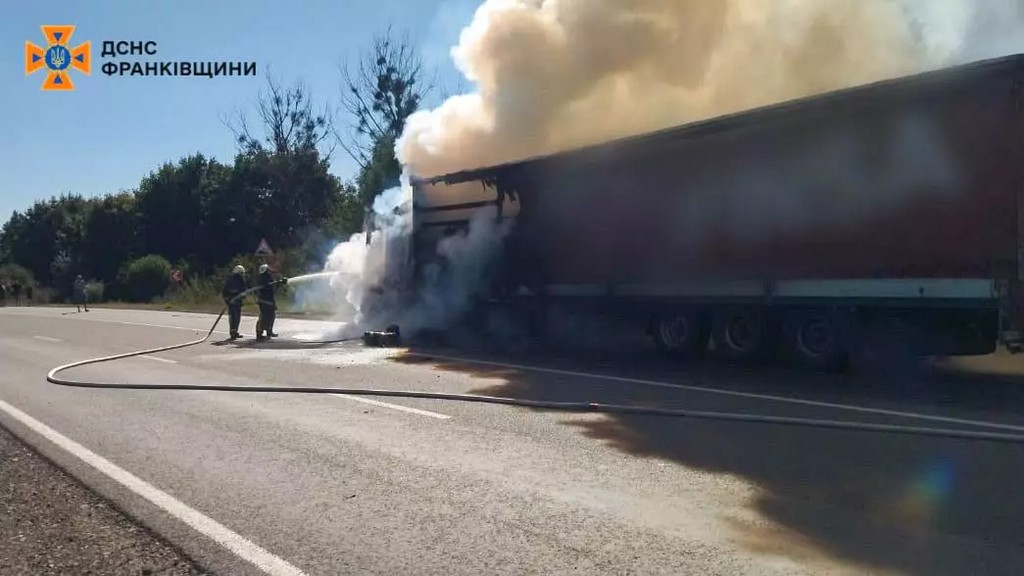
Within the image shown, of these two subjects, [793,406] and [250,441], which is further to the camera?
[793,406]

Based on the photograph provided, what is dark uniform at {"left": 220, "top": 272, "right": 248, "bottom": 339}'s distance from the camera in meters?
17.8

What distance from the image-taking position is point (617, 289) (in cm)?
1299

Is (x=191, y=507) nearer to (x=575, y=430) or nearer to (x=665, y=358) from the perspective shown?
(x=575, y=430)

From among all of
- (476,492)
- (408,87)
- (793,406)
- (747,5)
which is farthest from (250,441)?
(408,87)

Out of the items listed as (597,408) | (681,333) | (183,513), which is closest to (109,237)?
A: (681,333)

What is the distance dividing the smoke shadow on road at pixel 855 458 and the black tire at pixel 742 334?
422mm

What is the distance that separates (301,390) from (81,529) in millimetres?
5008

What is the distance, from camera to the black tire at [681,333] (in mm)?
12078

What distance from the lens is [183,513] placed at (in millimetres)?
5184

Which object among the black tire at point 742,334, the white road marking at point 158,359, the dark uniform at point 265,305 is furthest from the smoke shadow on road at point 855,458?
the dark uniform at point 265,305

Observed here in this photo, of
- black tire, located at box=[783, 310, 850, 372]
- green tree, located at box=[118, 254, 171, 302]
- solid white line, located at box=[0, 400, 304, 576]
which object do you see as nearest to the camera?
solid white line, located at box=[0, 400, 304, 576]

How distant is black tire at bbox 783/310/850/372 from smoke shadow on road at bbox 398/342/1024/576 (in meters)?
0.23

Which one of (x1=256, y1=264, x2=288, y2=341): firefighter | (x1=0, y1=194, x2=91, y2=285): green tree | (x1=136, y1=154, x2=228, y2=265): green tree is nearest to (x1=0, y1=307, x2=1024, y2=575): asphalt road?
(x1=256, y1=264, x2=288, y2=341): firefighter

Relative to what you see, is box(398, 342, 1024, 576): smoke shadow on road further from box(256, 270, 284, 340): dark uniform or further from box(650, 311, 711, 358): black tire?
box(256, 270, 284, 340): dark uniform
